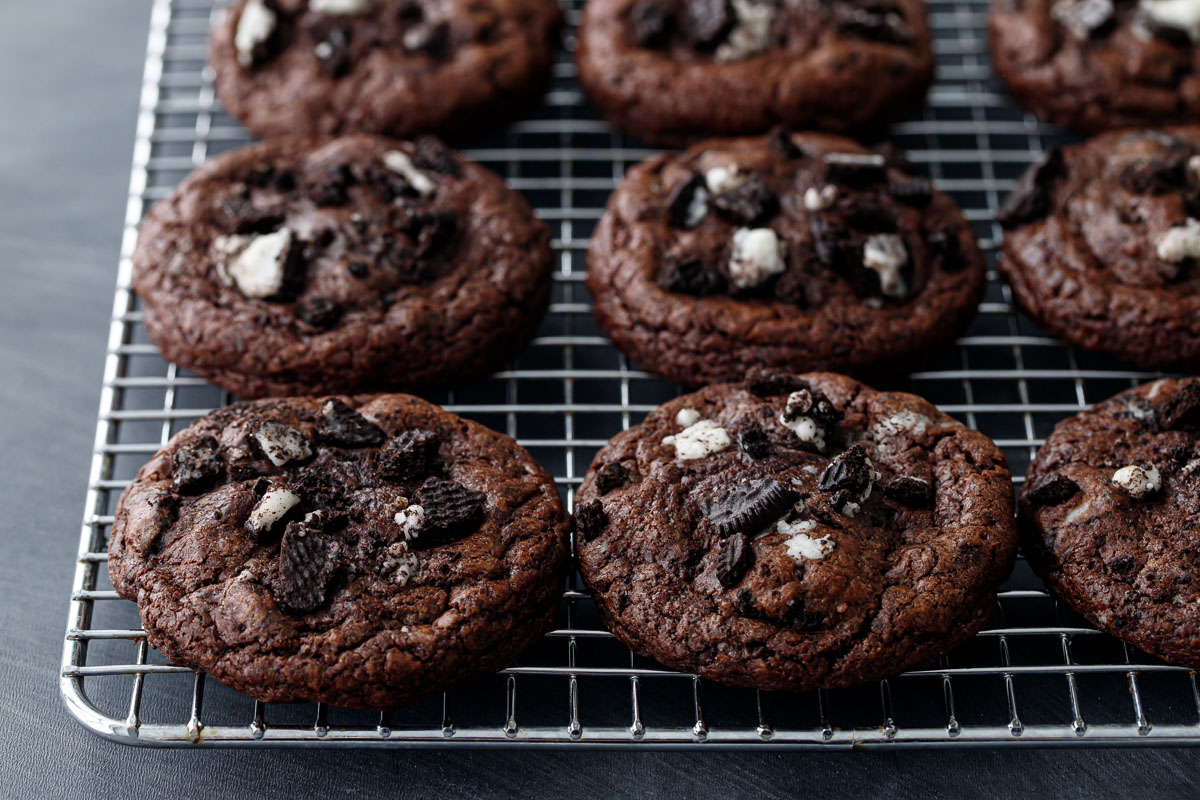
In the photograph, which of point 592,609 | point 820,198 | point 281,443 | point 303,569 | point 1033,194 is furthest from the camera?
point 1033,194


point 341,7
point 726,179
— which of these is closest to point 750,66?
point 726,179

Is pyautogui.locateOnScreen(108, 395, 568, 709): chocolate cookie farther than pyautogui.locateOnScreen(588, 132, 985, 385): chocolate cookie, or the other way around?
pyautogui.locateOnScreen(588, 132, 985, 385): chocolate cookie

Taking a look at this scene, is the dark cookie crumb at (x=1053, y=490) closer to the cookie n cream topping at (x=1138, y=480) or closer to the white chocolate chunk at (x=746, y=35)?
the cookie n cream topping at (x=1138, y=480)

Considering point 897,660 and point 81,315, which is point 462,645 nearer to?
point 897,660

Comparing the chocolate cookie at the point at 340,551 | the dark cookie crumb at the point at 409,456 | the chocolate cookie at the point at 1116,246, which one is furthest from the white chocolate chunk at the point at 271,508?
the chocolate cookie at the point at 1116,246

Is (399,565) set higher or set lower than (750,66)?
lower

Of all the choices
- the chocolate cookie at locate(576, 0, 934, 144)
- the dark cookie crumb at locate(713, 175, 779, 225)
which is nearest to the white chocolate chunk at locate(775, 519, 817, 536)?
the dark cookie crumb at locate(713, 175, 779, 225)

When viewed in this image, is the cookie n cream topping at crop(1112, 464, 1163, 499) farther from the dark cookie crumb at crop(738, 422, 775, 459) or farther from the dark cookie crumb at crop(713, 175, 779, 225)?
the dark cookie crumb at crop(713, 175, 779, 225)

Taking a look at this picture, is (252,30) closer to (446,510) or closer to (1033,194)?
(446,510)
